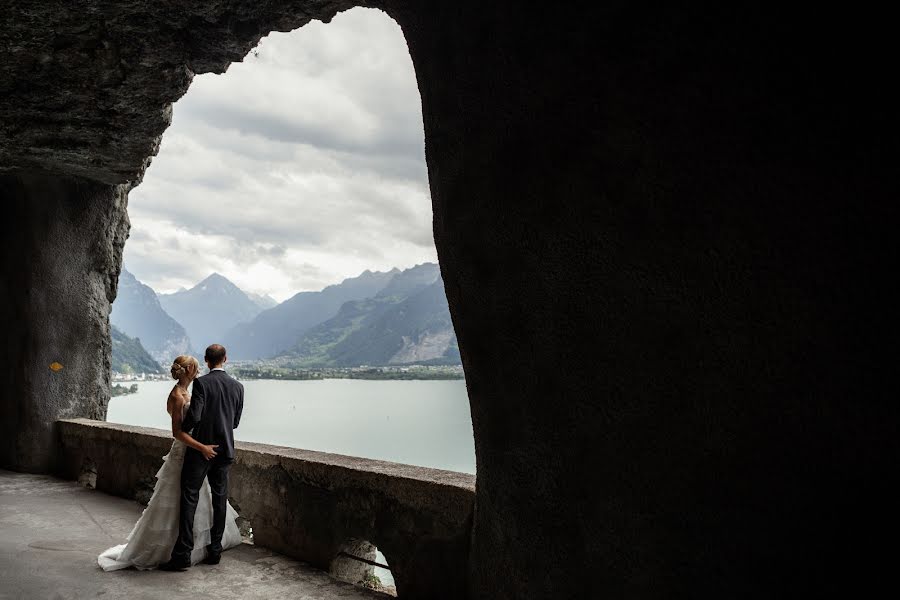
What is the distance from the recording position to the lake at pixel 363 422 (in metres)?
36.1

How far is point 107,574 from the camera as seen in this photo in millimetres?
3520

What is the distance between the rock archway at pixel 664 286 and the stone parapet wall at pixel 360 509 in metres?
0.32

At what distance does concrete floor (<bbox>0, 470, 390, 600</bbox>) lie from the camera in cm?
322

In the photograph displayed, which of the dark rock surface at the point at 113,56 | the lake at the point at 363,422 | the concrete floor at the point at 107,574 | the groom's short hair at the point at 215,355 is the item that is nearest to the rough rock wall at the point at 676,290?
the concrete floor at the point at 107,574

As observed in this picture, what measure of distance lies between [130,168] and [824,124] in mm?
6202

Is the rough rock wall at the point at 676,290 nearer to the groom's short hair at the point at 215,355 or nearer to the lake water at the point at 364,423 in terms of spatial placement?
the groom's short hair at the point at 215,355

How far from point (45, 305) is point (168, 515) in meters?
4.34

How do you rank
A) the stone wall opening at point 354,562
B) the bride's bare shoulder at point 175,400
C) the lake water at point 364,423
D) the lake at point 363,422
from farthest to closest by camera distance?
the lake at point 363,422
the lake water at point 364,423
the bride's bare shoulder at point 175,400
the stone wall opening at point 354,562

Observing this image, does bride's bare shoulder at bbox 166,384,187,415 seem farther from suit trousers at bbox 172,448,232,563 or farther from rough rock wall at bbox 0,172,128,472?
rough rock wall at bbox 0,172,128,472

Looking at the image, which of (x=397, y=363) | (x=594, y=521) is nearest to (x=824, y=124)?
(x=594, y=521)

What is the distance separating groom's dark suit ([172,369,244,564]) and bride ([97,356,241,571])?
2.5 inches

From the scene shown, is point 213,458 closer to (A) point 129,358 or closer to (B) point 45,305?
(B) point 45,305

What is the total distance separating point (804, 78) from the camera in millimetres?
1405

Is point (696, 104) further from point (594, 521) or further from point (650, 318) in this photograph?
point (594, 521)
